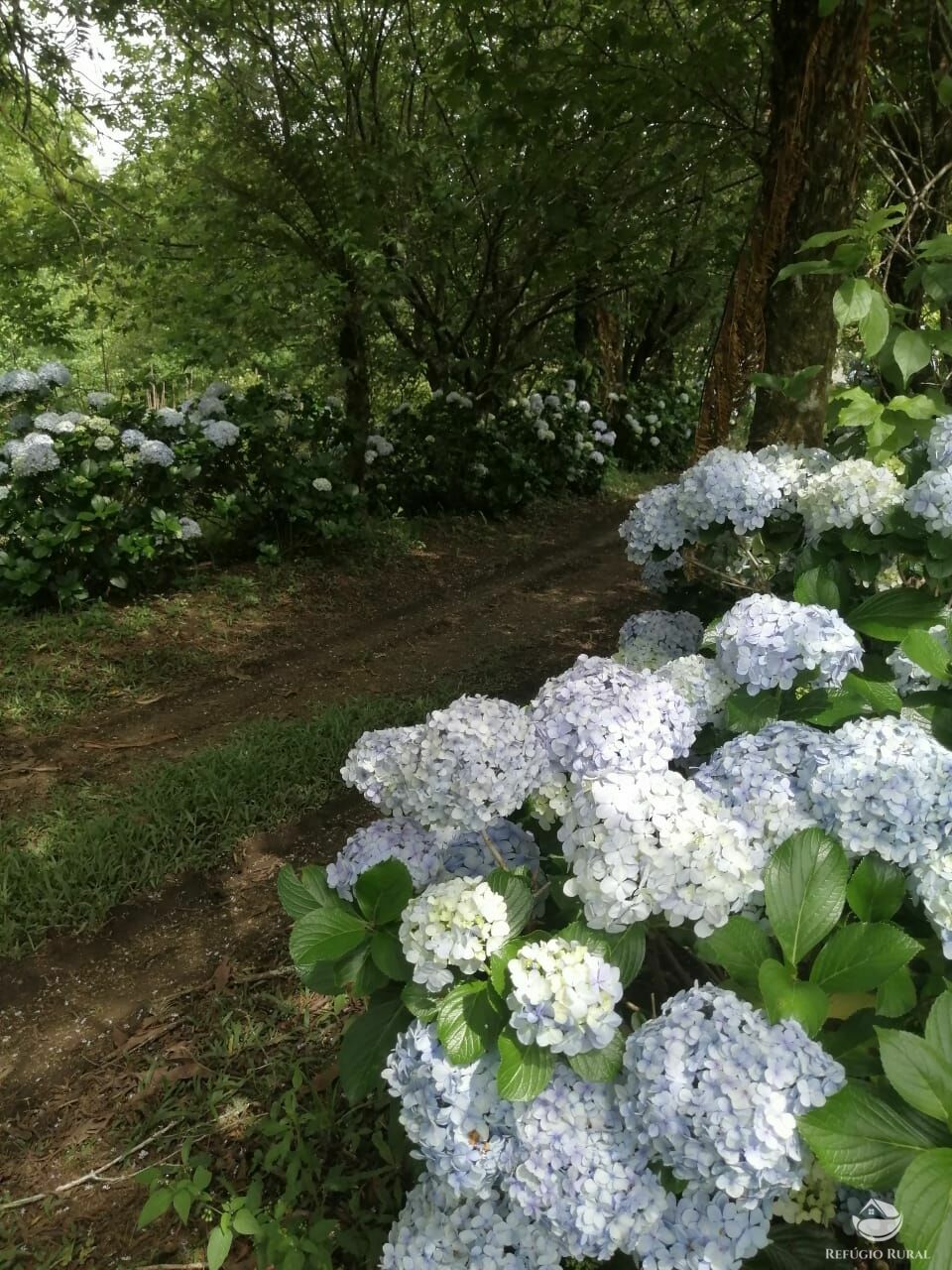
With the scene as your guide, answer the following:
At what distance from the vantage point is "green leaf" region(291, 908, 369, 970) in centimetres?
116

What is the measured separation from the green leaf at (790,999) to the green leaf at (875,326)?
52.4 inches

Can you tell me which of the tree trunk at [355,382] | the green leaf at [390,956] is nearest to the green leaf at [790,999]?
the green leaf at [390,956]

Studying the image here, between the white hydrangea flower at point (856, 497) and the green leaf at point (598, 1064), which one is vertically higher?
the white hydrangea flower at point (856, 497)

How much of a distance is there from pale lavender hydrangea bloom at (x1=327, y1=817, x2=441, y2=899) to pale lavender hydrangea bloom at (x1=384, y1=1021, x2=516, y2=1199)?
0.26 meters

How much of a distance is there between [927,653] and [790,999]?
2.32 ft

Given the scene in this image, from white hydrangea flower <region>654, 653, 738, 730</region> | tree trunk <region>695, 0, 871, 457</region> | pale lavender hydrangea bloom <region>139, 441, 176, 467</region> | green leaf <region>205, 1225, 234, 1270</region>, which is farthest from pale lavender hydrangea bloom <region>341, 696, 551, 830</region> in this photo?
pale lavender hydrangea bloom <region>139, 441, 176, 467</region>

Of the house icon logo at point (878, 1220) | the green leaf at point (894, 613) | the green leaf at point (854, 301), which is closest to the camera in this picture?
the house icon logo at point (878, 1220)

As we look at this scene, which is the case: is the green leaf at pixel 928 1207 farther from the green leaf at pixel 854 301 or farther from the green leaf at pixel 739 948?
the green leaf at pixel 854 301

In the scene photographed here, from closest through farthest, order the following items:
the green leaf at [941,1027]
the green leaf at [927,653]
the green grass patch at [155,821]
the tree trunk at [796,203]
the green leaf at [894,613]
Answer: the green leaf at [941,1027] < the green leaf at [927,653] < the green leaf at [894,613] < the tree trunk at [796,203] < the green grass patch at [155,821]

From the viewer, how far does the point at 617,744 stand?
1.22 m

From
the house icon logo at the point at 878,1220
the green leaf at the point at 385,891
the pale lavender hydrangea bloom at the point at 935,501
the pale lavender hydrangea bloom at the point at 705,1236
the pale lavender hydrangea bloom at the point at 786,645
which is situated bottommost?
the house icon logo at the point at 878,1220

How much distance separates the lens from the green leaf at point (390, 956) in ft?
3.77

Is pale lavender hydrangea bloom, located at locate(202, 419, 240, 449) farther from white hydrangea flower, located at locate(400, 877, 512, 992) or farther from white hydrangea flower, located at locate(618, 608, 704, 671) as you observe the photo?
white hydrangea flower, located at locate(400, 877, 512, 992)

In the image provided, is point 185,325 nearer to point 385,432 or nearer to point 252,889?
point 385,432
